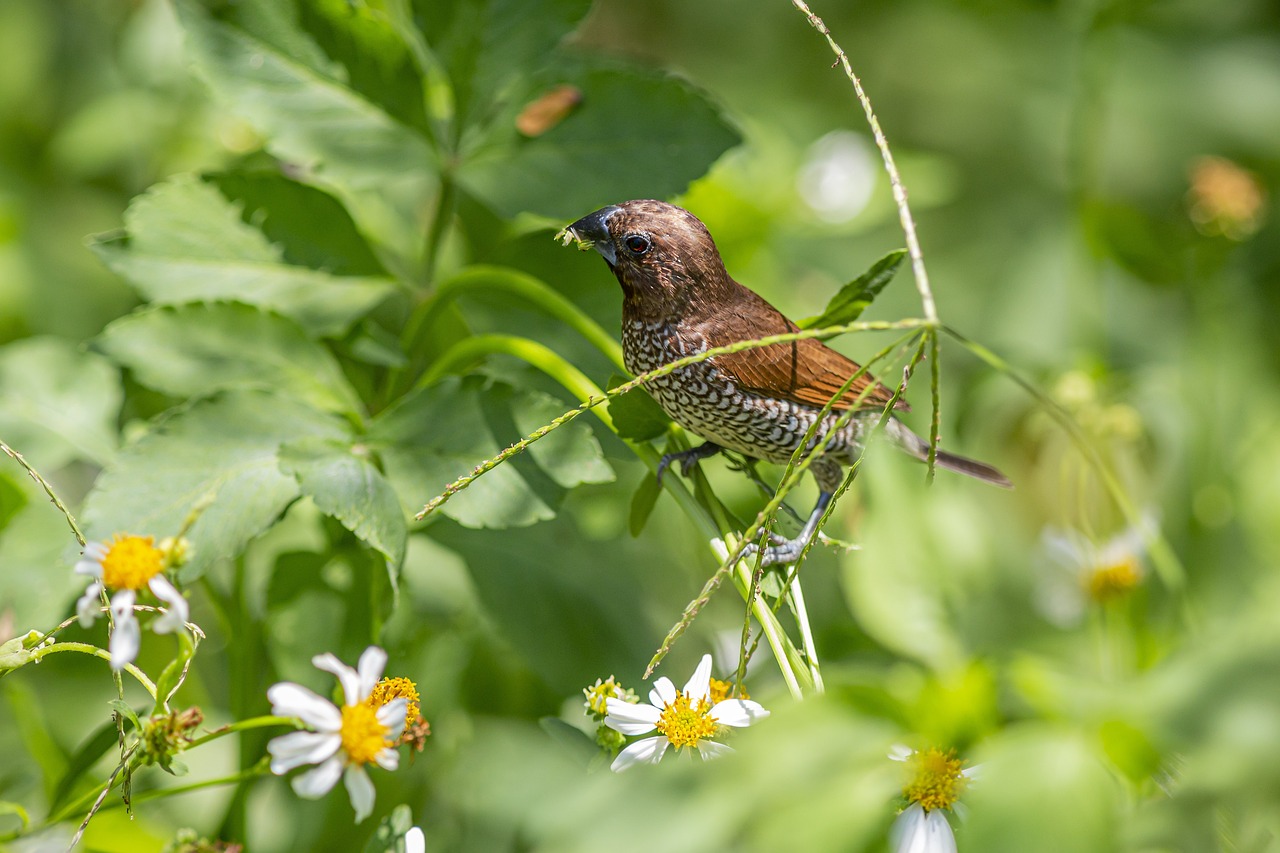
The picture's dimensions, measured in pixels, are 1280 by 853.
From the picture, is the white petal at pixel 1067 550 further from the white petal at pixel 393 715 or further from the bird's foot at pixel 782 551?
the white petal at pixel 393 715

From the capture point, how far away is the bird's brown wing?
133cm

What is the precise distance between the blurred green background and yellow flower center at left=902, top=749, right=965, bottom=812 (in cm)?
2

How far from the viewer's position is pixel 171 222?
1.52 meters

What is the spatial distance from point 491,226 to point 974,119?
3116mm

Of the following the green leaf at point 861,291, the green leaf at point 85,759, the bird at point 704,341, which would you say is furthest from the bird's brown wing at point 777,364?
the green leaf at point 85,759

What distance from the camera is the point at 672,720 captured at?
1.15 metres

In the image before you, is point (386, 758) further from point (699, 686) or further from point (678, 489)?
point (678, 489)

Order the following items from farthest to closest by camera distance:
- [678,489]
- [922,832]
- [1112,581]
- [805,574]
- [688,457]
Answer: [1112,581] < [805,574] < [688,457] < [678,489] < [922,832]

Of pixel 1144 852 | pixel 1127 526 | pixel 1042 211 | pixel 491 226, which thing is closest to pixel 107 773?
pixel 491 226

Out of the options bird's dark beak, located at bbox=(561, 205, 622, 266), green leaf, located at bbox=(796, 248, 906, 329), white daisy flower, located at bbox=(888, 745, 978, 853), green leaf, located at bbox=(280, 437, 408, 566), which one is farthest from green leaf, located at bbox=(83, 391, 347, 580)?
white daisy flower, located at bbox=(888, 745, 978, 853)

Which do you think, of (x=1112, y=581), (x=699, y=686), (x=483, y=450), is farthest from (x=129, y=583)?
(x=1112, y=581)

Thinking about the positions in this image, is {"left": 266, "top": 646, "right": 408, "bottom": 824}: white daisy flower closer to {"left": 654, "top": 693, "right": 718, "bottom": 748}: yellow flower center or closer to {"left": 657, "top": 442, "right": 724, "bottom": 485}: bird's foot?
{"left": 654, "top": 693, "right": 718, "bottom": 748}: yellow flower center

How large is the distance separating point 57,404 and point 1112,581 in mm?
1704

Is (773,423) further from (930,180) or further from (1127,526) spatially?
(930,180)
